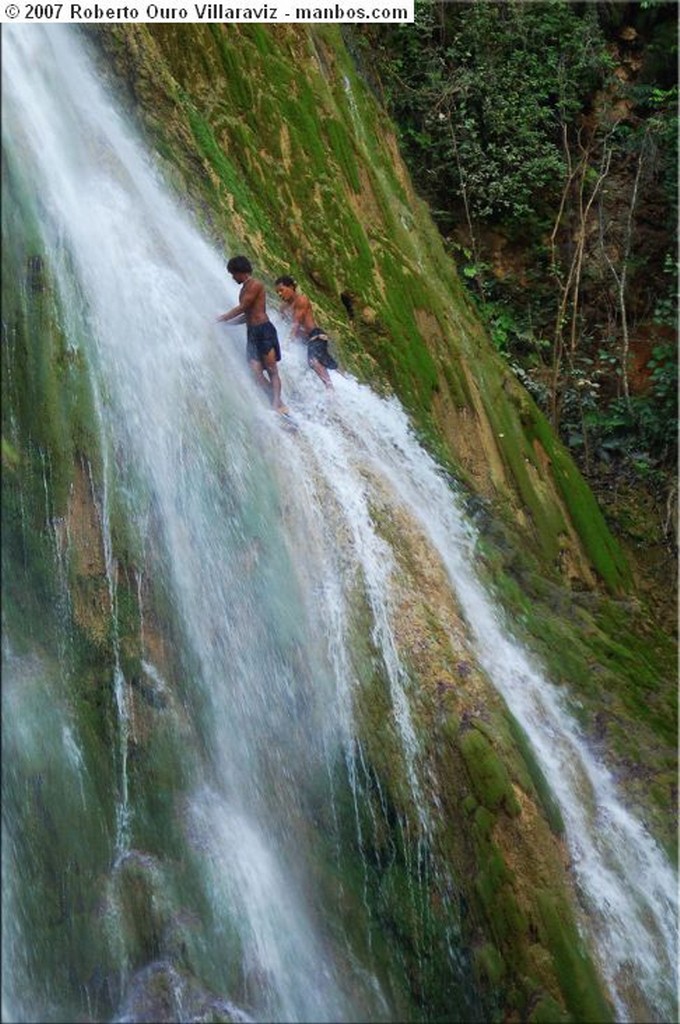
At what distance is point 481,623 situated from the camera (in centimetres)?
952

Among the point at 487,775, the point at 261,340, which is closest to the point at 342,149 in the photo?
the point at 261,340

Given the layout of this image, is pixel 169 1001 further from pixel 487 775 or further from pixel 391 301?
pixel 391 301

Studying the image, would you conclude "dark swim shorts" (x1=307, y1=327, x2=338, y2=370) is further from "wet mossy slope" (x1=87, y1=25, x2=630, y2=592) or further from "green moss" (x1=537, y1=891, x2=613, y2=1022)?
"green moss" (x1=537, y1=891, x2=613, y2=1022)

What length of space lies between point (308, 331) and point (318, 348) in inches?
8.0

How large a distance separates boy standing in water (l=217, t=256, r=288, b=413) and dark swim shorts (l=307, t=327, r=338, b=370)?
743mm

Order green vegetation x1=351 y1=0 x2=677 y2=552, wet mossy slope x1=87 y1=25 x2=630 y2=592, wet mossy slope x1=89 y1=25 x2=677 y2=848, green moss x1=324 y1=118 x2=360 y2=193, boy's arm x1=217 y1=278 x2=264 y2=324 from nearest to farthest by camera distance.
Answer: boy's arm x1=217 y1=278 x2=264 y2=324 → wet mossy slope x1=89 y1=25 x2=677 y2=848 → wet mossy slope x1=87 y1=25 x2=630 y2=592 → green moss x1=324 y1=118 x2=360 y2=193 → green vegetation x1=351 y1=0 x2=677 y2=552

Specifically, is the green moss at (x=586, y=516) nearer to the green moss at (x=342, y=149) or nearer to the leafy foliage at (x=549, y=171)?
the leafy foliage at (x=549, y=171)

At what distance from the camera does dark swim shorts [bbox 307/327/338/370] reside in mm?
10023

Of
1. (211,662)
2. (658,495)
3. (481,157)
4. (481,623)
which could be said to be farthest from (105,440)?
(481,157)

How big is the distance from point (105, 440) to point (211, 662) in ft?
5.10

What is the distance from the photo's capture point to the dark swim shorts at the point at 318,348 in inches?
395

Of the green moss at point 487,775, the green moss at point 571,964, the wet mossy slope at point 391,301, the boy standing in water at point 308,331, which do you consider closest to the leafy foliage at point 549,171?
the wet mossy slope at point 391,301

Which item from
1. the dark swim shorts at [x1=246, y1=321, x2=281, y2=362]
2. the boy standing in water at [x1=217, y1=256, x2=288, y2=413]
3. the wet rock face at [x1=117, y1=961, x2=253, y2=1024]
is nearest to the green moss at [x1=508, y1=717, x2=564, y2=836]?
the wet rock face at [x1=117, y1=961, x2=253, y2=1024]

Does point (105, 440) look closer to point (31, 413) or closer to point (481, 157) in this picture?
point (31, 413)
